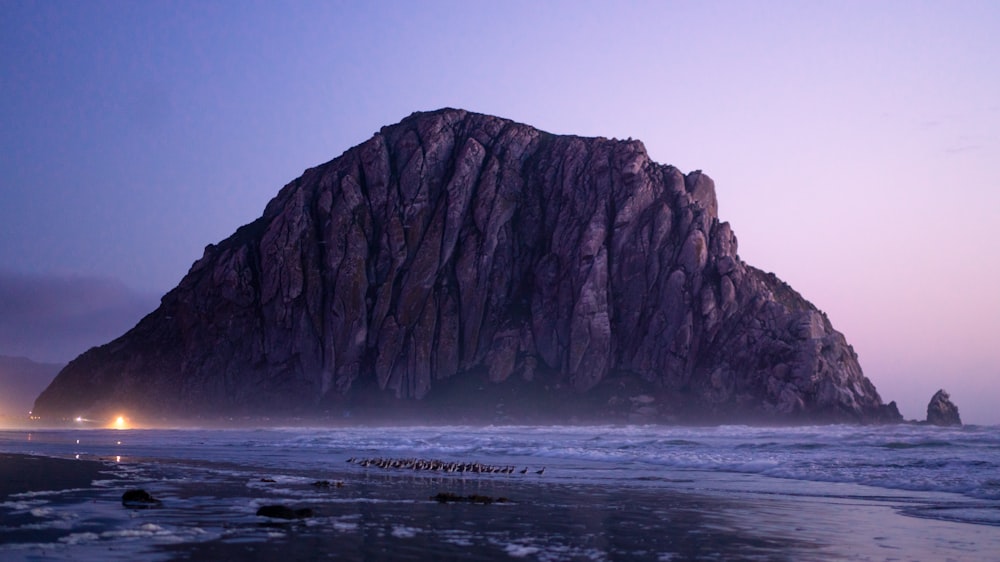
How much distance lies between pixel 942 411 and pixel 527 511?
90109mm

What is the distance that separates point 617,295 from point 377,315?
30998mm

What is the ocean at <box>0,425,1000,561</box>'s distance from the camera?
13.9 m

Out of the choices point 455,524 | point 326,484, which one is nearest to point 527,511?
point 455,524

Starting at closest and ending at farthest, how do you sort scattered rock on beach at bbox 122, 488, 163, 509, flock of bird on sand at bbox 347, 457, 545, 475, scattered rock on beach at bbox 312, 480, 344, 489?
scattered rock on beach at bbox 122, 488, 163, 509 → scattered rock on beach at bbox 312, 480, 344, 489 → flock of bird on sand at bbox 347, 457, 545, 475

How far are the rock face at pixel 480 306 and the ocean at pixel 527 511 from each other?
220 ft

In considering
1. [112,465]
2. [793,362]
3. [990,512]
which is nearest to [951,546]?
[990,512]

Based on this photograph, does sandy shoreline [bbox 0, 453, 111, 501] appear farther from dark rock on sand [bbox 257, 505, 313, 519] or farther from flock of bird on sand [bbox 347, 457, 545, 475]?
flock of bird on sand [bbox 347, 457, 545, 475]

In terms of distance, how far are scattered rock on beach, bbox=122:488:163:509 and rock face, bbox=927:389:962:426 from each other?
93.3 metres

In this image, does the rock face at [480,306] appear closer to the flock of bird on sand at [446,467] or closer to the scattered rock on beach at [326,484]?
the flock of bird on sand at [446,467]

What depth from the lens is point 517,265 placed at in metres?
122

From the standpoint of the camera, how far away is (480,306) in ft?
384

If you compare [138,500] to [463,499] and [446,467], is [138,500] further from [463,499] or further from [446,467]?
[446,467]

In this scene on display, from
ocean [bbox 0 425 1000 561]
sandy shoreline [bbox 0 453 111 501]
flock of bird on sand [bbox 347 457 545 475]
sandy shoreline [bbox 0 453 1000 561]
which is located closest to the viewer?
sandy shoreline [bbox 0 453 1000 561]

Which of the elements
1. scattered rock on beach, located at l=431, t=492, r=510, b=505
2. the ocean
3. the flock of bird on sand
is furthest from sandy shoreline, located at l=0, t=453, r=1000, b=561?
the flock of bird on sand
